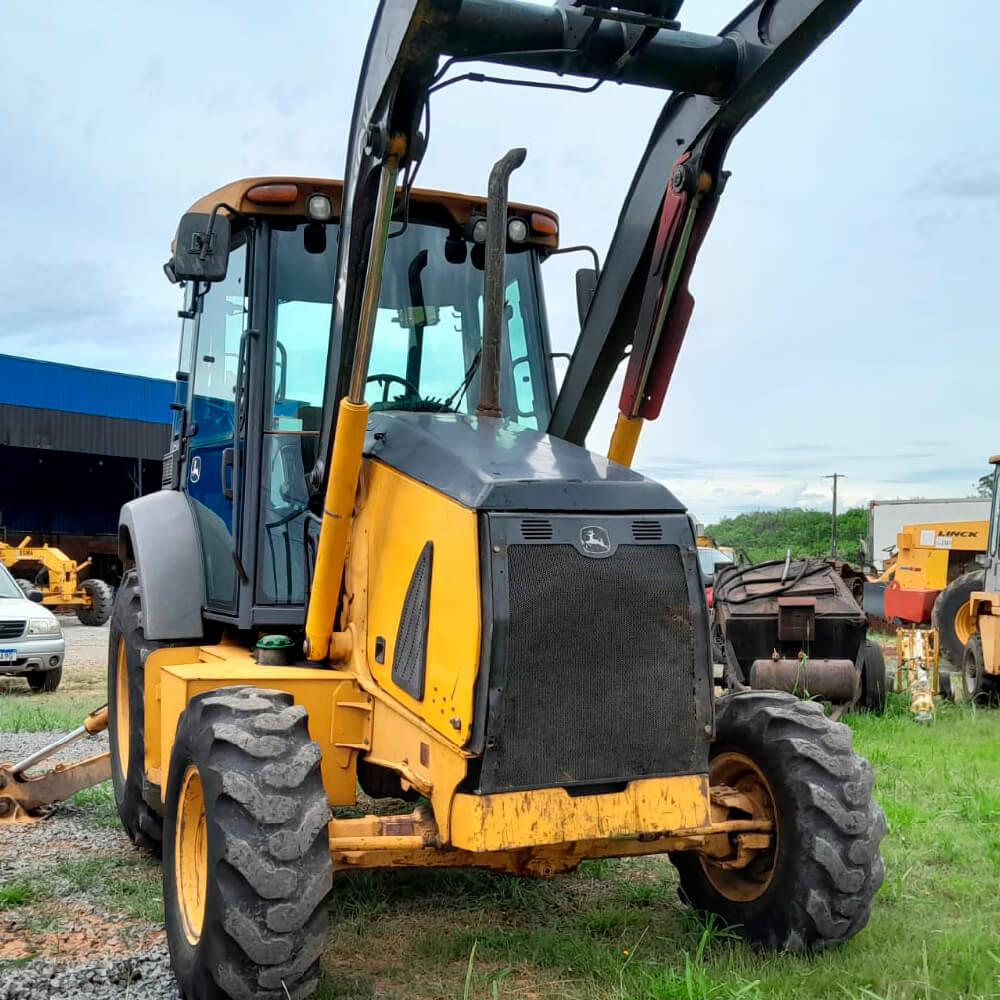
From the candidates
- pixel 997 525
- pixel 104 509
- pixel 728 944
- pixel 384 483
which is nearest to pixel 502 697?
pixel 384 483

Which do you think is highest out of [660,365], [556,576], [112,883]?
[660,365]

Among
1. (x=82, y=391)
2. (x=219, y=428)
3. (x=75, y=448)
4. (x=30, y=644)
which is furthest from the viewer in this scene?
(x=82, y=391)

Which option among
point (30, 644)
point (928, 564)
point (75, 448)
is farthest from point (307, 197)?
point (75, 448)

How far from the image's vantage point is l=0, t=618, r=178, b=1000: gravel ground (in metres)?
4.03

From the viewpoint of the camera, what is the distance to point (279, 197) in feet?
16.4

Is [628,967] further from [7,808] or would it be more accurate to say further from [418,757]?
[7,808]

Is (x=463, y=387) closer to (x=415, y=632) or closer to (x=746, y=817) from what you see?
(x=415, y=632)

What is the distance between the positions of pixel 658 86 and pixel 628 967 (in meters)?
3.16

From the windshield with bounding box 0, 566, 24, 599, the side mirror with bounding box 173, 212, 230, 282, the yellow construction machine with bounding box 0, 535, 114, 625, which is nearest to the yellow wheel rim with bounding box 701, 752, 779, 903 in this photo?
the side mirror with bounding box 173, 212, 230, 282

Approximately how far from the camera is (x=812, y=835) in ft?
13.3

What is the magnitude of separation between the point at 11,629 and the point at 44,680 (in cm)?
79

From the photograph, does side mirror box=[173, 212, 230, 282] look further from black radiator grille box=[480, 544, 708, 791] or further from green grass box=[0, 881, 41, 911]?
green grass box=[0, 881, 41, 911]

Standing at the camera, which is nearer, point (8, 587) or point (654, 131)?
point (654, 131)

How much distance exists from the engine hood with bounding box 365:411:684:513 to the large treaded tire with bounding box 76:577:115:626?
818 inches
